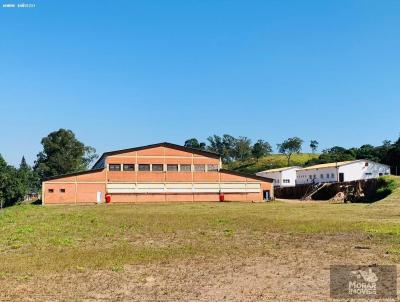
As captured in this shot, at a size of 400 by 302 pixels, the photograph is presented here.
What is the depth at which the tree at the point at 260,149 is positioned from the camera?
586 ft

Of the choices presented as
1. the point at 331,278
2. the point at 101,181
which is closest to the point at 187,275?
the point at 331,278

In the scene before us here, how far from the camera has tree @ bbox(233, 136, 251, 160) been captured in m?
189

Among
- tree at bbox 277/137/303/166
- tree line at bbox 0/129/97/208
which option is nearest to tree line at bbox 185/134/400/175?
tree at bbox 277/137/303/166

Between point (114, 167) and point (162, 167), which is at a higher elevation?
point (114, 167)

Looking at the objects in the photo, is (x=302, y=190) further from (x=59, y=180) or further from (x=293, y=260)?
(x=293, y=260)

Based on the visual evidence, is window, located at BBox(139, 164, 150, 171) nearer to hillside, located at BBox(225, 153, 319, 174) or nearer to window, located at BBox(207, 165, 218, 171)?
window, located at BBox(207, 165, 218, 171)

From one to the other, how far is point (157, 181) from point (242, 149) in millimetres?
115064

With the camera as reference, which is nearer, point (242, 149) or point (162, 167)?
point (162, 167)

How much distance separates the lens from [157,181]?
77.6m

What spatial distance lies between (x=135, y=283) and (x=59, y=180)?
216ft

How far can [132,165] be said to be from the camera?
254 ft

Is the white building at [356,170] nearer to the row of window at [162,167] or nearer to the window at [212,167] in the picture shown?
the window at [212,167]

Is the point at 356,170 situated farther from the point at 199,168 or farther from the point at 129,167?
the point at 129,167

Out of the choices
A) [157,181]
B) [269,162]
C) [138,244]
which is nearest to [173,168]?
[157,181]
